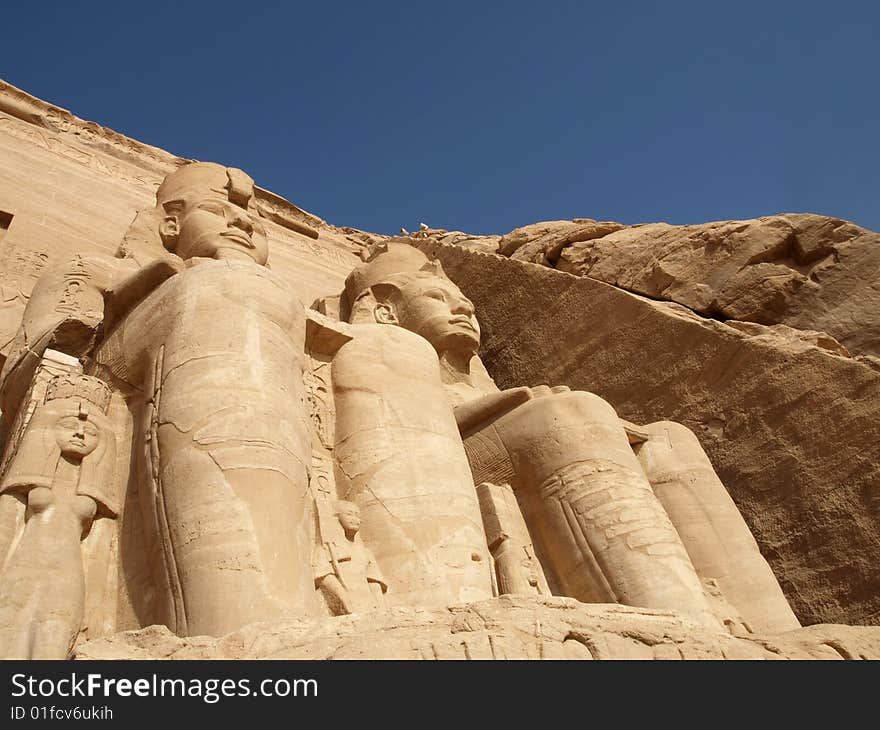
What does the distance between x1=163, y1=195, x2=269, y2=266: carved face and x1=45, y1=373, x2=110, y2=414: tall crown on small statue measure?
4.25ft

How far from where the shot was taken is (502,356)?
705cm

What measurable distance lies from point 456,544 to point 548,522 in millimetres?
656

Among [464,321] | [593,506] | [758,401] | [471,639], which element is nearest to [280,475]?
[471,639]

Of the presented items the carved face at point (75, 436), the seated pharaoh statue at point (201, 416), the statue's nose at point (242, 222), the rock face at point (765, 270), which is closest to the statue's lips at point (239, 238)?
the statue's nose at point (242, 222)

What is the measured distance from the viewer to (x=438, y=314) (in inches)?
212

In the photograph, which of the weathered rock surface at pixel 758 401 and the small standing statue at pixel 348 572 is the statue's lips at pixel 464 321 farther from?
the small standing statue at pixel 348 572

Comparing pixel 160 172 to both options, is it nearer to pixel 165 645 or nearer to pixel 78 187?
pixel 78 187

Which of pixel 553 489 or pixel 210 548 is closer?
pixel 210 548

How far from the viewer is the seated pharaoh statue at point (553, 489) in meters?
3.65

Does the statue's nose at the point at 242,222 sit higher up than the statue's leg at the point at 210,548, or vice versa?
the statue's nose at the point at 242,222

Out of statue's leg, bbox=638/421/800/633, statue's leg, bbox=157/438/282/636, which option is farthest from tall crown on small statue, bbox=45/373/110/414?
statue's leg, bbox=638/421/800/633

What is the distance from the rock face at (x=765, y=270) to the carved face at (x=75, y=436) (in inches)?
165

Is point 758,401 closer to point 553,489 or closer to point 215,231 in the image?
point 553,489

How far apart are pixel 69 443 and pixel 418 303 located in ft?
8.47
